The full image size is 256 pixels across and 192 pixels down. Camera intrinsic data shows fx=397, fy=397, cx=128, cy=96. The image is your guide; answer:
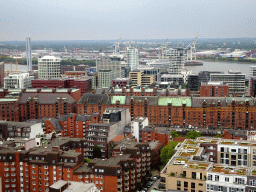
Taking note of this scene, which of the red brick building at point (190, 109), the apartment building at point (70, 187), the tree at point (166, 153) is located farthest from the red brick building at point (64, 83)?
the apartment building at point (70, 187)

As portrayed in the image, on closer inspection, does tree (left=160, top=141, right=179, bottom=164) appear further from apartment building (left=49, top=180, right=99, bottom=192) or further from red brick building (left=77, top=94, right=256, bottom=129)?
red brick building (left=77, top=94, right=256, bottom=129)

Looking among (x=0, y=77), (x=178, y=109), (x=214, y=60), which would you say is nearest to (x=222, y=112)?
(x=178, y=109)

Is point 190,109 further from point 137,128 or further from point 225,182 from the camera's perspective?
point 225,182

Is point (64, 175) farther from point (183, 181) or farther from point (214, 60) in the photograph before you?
point (214, 60)

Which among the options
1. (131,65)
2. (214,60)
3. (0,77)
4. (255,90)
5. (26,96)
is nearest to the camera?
(26,96)

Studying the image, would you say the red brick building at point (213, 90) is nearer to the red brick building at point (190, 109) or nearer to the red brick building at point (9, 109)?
the red brick building at point (190, 109)

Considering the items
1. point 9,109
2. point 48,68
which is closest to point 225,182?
point 9,109
